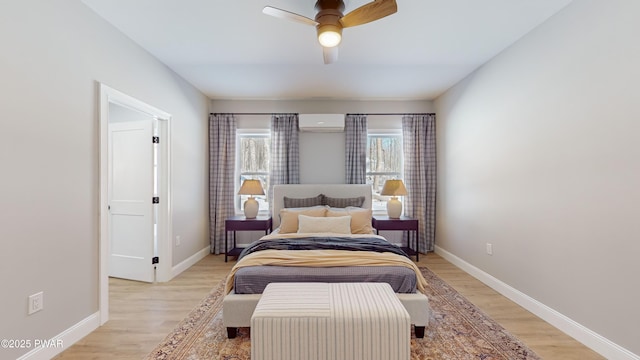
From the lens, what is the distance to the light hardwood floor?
84.9 inches

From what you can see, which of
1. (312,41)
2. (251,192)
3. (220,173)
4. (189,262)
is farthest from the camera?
(220,173)

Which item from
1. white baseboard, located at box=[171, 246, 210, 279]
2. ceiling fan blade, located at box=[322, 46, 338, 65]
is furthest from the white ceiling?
white baseboard, located at box=[171, 246, 210, 279]

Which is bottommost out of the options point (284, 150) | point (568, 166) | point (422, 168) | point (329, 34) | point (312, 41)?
point (568, 166)

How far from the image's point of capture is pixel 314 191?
4730 millimetres

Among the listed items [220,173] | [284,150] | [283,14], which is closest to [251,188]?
[220,173]

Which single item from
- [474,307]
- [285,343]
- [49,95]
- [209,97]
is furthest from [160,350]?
[209,97]

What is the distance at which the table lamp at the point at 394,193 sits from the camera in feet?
14.8

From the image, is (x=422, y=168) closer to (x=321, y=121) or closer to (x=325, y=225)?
(x=321, y=121)

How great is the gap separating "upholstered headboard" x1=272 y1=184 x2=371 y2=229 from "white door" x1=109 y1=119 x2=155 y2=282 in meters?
1.80

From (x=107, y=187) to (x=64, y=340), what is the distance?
1.22 m

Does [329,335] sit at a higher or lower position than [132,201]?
lower

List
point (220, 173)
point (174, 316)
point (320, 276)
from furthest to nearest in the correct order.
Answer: point (220, 173)
point (174, 316)
point (320, 276)

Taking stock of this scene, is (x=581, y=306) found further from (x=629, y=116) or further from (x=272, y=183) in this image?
(x=272, y=183)

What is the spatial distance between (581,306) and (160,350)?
3.28 meters
